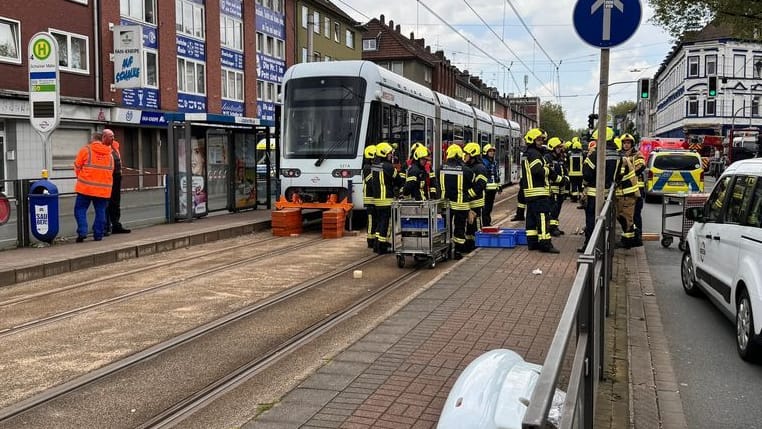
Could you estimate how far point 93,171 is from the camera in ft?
43.0

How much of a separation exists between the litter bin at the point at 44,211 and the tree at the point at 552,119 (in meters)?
123

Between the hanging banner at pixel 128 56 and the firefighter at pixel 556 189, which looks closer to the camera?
the firefighter at pixel 556 189

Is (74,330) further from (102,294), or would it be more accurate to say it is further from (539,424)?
(539,424)

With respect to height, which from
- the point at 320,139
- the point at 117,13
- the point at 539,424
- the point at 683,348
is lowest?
the point at 683,348

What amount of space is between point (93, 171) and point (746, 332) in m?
10.9

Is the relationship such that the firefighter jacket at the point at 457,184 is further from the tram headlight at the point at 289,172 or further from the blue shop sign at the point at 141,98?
the blue shop sign at the point at 141,98

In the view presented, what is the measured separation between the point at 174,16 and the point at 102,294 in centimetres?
2658

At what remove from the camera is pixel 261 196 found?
20.6 meters

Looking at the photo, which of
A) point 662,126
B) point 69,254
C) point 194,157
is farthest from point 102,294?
point 662,126

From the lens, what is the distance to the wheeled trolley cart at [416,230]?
35.4 feet

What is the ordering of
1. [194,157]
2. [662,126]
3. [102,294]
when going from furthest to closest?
[662,126]
[194,157]
[102,294]

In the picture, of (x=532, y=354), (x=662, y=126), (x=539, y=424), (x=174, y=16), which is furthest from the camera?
(x=662, y=126)

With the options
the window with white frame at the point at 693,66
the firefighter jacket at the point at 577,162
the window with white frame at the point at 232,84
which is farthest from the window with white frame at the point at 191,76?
the window with white frame at the point at 693,66

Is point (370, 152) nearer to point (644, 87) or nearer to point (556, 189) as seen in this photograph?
point (556, 189)
